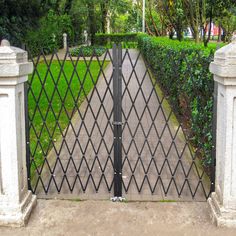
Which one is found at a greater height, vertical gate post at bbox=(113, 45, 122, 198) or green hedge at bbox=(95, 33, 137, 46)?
green hedge at bbox=(95, 33, 137, 46)

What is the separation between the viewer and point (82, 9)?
110 feet

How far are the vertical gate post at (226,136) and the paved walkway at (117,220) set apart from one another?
19 cm

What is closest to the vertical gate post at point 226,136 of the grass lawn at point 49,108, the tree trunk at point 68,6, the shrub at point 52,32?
the grass lawn at point 49,108

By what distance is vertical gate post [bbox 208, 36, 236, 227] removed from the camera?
3.44 metres

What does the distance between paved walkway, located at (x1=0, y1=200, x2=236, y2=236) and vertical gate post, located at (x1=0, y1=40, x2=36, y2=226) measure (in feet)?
0.63

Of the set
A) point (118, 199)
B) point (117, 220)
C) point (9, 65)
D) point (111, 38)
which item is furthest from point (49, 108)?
point (111, 38)

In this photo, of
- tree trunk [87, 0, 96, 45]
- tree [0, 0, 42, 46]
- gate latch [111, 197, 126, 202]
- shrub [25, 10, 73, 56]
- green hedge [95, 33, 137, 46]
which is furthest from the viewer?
green hedge [95, 33, 137, 46]

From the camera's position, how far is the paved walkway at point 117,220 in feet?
12.1

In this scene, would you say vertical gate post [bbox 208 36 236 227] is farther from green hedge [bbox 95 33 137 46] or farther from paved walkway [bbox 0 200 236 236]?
green hedge [bbox 95 33 137 46]

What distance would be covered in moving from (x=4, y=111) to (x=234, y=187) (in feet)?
7.59

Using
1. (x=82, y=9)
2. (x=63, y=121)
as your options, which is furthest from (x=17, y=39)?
(x=82, y=9)

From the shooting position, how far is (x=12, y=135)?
3.71m

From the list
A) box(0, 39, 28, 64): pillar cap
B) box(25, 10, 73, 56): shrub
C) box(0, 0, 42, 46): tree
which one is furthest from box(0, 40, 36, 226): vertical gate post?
box(25, 10, 73, 56): shrub

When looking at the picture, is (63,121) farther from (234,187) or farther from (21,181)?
(234,187)
